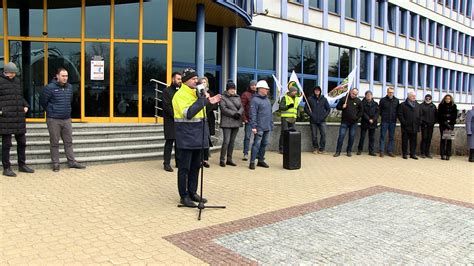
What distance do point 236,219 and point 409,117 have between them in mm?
8212

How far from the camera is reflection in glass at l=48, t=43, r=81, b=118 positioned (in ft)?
37.0

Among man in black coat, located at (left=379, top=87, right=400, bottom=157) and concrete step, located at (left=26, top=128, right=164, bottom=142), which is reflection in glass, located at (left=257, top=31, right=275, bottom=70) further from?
concrete step, located at (left=26, top=128, right=164, bottom=142)

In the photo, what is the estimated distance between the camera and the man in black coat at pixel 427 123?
39.7ft

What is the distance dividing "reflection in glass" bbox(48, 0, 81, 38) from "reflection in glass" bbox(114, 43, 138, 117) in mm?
1263

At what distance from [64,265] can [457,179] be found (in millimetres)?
8036

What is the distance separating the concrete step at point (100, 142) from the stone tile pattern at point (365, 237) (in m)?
5.26

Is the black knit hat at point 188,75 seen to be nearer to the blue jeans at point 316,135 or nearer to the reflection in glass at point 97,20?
the reflection in glass at point 97,20

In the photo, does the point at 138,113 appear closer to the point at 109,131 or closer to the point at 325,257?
the point at 109,131

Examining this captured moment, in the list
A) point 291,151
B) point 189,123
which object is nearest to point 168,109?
point 189,123

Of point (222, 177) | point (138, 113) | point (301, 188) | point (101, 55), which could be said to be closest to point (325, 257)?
point (301, 188)

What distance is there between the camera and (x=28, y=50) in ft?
37.4

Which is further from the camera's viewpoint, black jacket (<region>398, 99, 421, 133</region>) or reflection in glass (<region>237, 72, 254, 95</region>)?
reflection in glass (<region>237, 72, 254, 95</region>)

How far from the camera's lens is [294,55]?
20609mm

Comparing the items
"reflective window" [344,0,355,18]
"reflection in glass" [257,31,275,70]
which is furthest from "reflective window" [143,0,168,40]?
"reflective window" [344,0,355,18]
